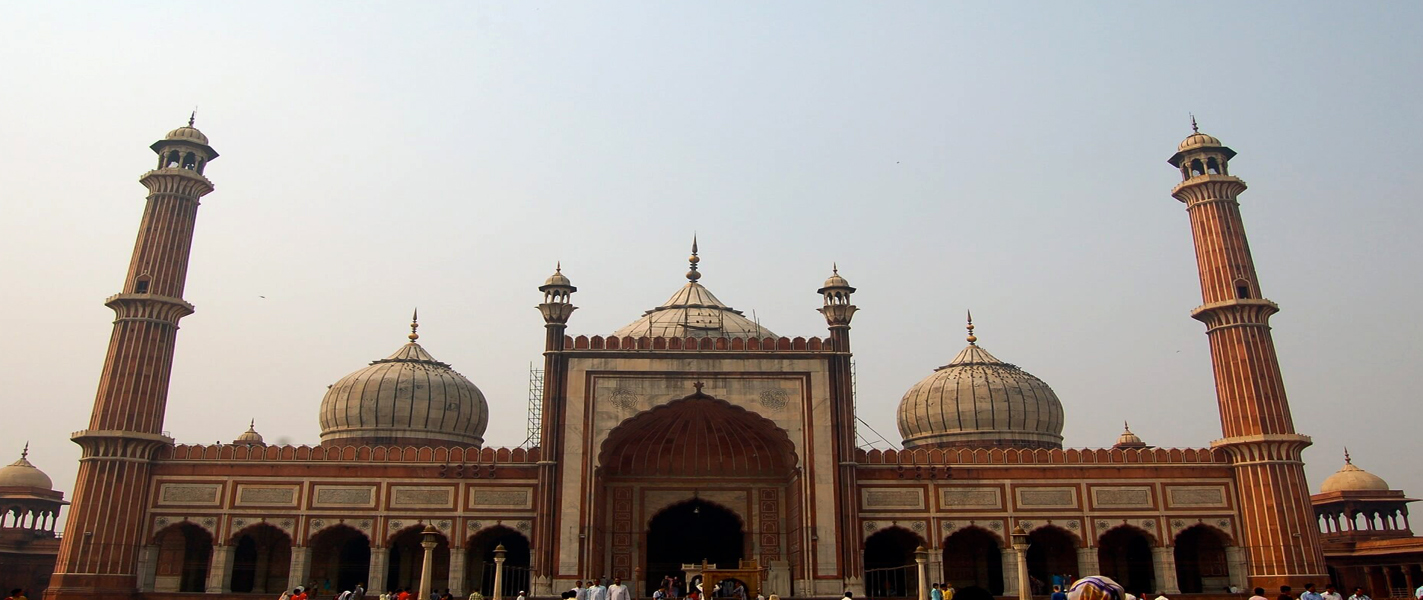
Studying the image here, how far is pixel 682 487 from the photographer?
20.6m

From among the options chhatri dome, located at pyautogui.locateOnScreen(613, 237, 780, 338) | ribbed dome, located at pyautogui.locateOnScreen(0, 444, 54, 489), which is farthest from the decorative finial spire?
ribbed dome, located at pyautogui.locateOnScreen(0, 444, 54, 489)

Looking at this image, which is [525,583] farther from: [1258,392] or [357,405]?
[1258,392]

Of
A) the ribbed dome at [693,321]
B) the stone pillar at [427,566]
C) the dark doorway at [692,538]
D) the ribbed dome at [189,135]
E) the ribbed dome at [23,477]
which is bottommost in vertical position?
the stone pillar at [427,566]

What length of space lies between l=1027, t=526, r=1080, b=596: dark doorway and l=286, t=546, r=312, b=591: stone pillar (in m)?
13.3

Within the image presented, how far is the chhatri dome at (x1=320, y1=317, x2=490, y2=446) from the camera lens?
77.3 ft

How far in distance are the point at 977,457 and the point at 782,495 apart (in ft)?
12.4

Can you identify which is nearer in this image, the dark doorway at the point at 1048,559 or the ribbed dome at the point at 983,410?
the dark doorway at the point at 1048,559

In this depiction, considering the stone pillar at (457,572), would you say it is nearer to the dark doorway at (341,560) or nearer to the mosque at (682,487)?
the mosque at (682,487)

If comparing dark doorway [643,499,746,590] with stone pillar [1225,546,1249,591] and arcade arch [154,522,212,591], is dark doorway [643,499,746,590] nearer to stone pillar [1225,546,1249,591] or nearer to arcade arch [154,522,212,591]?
arcade arch [154,522,212,591]

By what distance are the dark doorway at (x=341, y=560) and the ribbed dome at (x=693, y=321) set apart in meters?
6.66

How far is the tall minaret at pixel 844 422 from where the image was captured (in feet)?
61.1

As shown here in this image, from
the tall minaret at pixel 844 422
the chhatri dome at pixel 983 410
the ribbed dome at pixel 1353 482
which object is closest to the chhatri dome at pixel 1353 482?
the ribbed dome at pixel 1353 482

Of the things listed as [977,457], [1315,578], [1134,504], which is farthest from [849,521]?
[1315,578]

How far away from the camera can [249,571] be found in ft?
65.9
